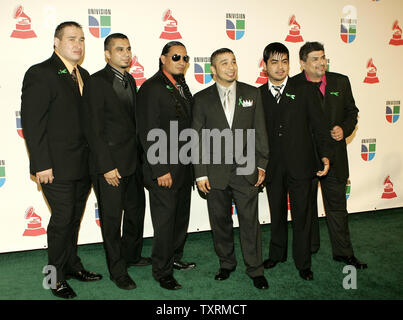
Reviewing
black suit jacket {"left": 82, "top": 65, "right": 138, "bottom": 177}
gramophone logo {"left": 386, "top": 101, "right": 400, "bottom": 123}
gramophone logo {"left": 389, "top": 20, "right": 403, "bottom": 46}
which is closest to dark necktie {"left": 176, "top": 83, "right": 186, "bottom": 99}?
black suit jacket {"left": 82, "top": 65, "right": 138, "bottom": 177}

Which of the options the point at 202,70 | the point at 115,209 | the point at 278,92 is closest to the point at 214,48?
the point at 202,70

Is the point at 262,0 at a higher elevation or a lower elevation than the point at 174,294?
higher

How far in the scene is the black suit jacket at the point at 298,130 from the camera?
324 centimetres

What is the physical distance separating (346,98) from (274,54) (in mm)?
820

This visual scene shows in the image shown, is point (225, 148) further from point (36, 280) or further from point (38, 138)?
point (36, 280)

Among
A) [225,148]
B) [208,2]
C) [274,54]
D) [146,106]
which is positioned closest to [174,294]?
[225,148]

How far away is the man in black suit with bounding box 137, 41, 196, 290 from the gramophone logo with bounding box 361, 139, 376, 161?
8.69ft

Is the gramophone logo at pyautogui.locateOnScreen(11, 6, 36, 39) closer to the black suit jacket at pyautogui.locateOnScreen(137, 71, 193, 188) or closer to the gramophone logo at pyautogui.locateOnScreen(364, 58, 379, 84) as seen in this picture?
the black suit jacket at pyautogui.locateOnScreen(137, 71, 193, 188)

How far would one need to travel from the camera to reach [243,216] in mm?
3203

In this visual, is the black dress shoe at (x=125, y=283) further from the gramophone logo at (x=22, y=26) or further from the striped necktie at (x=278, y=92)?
the gramophone logo at (x=22, y=26)

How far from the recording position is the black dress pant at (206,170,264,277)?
3182 mm

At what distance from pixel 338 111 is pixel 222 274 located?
1714 mm

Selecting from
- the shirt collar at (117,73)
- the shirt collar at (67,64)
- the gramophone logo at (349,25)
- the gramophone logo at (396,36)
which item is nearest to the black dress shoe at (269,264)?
the shirt collar at (117,73)

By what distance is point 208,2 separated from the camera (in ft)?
14.1
